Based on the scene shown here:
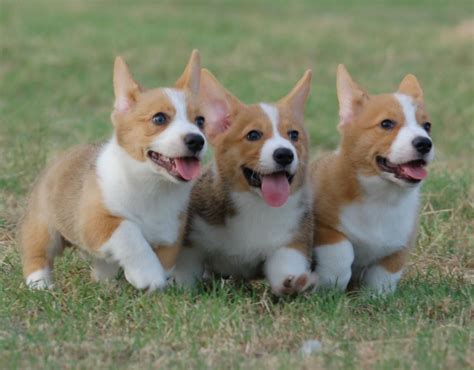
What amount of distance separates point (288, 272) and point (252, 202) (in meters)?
0.48

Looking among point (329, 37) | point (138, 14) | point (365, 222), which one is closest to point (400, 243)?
point (365, 222)

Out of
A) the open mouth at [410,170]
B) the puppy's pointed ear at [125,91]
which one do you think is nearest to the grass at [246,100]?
the open mouth at [410,170]

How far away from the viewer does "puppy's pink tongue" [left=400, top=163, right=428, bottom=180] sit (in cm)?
677

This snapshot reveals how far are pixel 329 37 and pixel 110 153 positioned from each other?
1208cm

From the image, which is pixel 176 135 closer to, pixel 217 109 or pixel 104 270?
pixel 217 109

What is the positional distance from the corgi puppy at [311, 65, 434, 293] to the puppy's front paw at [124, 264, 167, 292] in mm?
1080

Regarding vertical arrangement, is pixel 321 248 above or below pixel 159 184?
below

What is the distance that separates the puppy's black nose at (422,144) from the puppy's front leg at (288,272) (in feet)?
3.02

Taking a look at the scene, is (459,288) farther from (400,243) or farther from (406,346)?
(406,346)

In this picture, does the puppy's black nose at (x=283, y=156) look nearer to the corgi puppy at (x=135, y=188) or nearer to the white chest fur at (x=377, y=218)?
the corgi puppy at (x=135, y=188)

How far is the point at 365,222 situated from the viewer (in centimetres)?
701

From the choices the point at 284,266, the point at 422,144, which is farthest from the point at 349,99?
the point at 284,266

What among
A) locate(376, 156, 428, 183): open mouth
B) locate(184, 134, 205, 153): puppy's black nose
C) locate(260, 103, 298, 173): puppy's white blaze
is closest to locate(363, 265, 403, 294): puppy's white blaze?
locate(376, 156, 428, 183): open mouth

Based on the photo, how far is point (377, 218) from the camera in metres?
7.00
